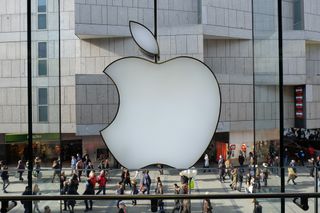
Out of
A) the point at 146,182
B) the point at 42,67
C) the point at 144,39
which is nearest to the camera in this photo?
the point at 144,39

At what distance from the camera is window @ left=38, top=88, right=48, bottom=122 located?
7.39m

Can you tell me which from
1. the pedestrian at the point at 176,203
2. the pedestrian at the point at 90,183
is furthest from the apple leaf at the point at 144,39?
the pedestrian at the point at 90,183

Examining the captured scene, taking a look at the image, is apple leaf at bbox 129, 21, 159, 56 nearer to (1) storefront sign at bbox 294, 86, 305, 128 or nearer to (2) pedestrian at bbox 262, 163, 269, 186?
(2) pedestrian at bbox 262, 163, 269, 186

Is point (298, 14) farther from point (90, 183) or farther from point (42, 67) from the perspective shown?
point (90, 183)

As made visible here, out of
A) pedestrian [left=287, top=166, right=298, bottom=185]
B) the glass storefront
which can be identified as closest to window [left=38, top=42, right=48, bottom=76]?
pedestrian [left=287, top=166, right=298, bottom=185]

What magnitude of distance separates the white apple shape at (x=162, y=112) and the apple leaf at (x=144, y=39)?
162 mm

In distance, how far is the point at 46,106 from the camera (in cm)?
801

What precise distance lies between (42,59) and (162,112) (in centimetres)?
377

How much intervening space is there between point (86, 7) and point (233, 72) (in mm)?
9426

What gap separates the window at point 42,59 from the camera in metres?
7.12

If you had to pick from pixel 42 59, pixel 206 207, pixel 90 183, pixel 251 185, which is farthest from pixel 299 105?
pixel 90 183

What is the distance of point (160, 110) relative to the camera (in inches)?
191

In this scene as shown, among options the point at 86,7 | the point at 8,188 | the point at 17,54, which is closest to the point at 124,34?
the point at 86,7

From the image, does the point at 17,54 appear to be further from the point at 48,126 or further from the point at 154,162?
the point at 154,162
